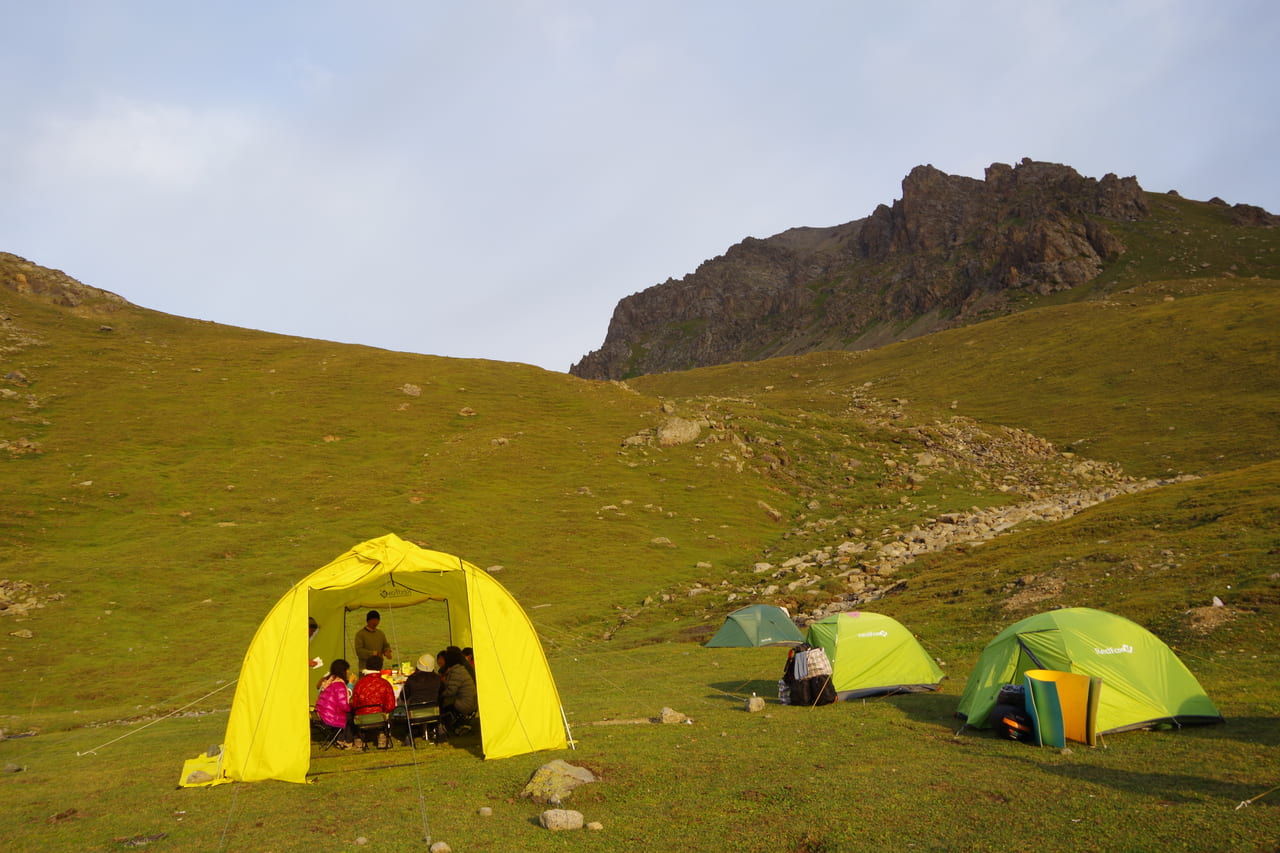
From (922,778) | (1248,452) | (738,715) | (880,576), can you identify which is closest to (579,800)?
(922,778)

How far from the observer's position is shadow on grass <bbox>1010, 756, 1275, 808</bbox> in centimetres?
1039

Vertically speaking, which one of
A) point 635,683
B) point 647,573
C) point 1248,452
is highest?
point 1248,452

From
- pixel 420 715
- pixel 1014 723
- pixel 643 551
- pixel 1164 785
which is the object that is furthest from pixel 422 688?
pixel 643 551

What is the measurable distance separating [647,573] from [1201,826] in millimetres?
37942

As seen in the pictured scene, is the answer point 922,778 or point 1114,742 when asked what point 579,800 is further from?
point 1114,742

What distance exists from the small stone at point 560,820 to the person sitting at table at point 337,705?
23.3ft

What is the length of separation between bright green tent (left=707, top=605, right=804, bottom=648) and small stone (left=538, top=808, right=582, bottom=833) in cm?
2000

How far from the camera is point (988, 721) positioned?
1562 centimetres

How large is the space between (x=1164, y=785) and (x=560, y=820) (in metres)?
8.68

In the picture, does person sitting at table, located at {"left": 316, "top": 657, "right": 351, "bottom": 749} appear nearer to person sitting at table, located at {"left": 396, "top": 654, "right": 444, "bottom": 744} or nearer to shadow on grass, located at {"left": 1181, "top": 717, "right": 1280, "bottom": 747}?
person sitting at table, located at {"left": 396, "top": 654, "right": 444, "bottom": 744}

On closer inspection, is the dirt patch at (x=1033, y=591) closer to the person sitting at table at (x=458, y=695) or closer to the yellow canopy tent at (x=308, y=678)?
the yellow canopy tent at (x=308, y=678)

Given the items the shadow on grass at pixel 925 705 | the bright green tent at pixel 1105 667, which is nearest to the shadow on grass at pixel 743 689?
the shadow on grass at pixel 925 705

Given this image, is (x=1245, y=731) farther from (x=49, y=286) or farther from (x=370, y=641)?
(x=49, y=286)

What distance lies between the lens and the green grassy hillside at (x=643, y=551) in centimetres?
1159
